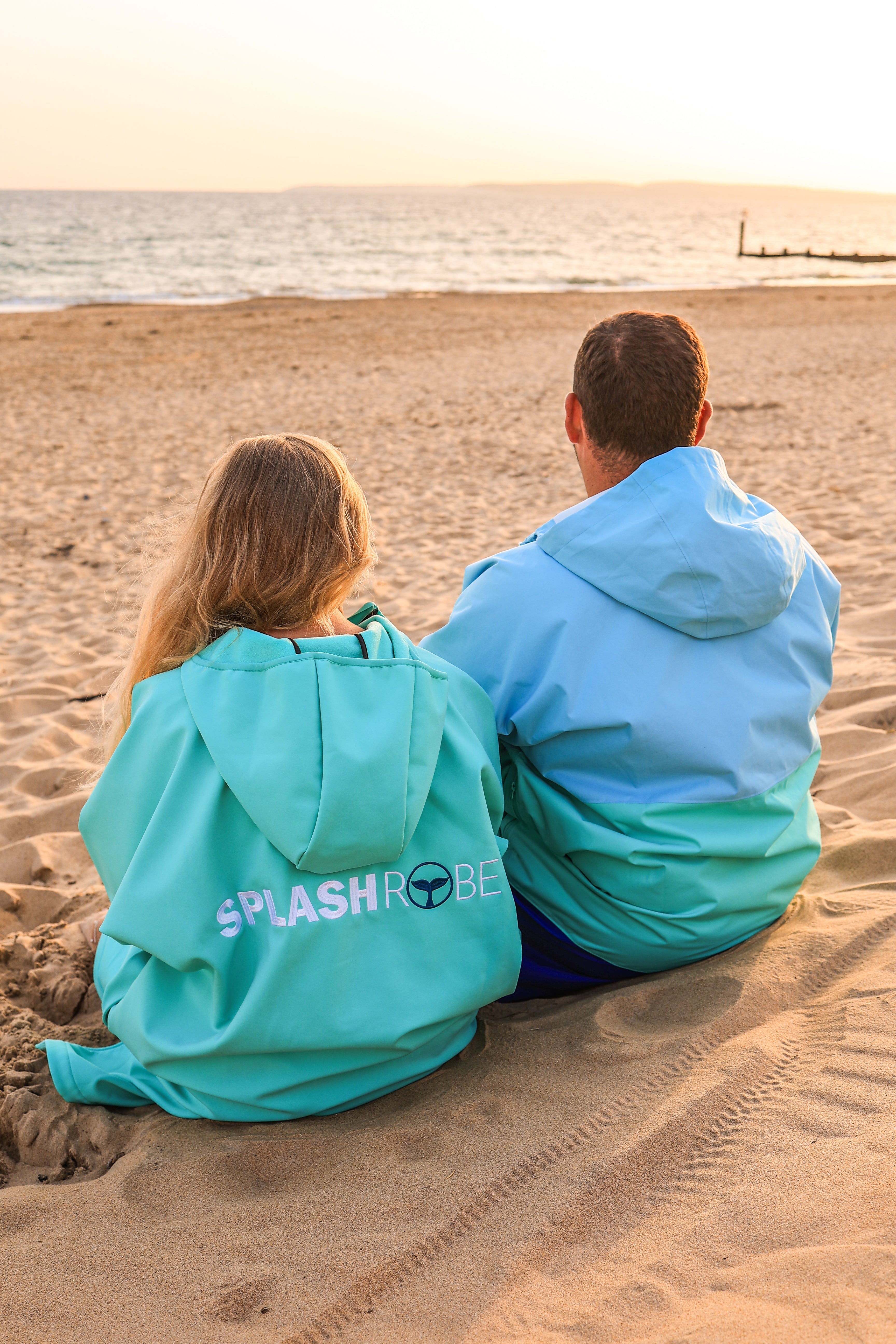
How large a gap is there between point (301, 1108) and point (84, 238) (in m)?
48.2

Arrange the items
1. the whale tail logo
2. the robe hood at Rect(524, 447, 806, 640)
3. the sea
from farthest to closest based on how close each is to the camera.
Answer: the sea, the robe hood at Rect(524, 447, 806, 640), the whale tail logo

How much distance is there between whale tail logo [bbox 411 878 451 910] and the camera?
1.85 meters

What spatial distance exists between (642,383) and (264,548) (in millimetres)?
886

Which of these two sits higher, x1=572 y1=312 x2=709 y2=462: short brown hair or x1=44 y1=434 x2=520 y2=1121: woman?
x1=572 y1=312 x2=709 y2=462: short brown hair

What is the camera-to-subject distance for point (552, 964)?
2.31 metres

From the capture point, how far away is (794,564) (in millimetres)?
→ 2152

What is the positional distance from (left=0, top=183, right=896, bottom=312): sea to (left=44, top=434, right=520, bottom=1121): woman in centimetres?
2127

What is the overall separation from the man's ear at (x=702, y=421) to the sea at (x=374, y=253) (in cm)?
2121

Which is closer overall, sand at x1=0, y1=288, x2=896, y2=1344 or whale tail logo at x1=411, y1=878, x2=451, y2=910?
sand at x1=0, y1=288, x2=896, y2=1344

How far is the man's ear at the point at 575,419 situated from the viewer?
89.0 inches

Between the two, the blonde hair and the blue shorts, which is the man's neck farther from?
the blue shorts

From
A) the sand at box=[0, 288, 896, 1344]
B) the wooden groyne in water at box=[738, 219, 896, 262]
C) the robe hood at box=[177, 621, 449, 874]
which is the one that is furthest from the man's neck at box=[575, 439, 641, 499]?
the wooden groyne in water at box=[738, 219, 896, 262]

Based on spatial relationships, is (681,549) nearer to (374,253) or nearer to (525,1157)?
(525,1157)

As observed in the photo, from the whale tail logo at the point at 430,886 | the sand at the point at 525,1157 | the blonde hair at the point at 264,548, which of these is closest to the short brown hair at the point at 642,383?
the blonde hair at the point at 264,548
